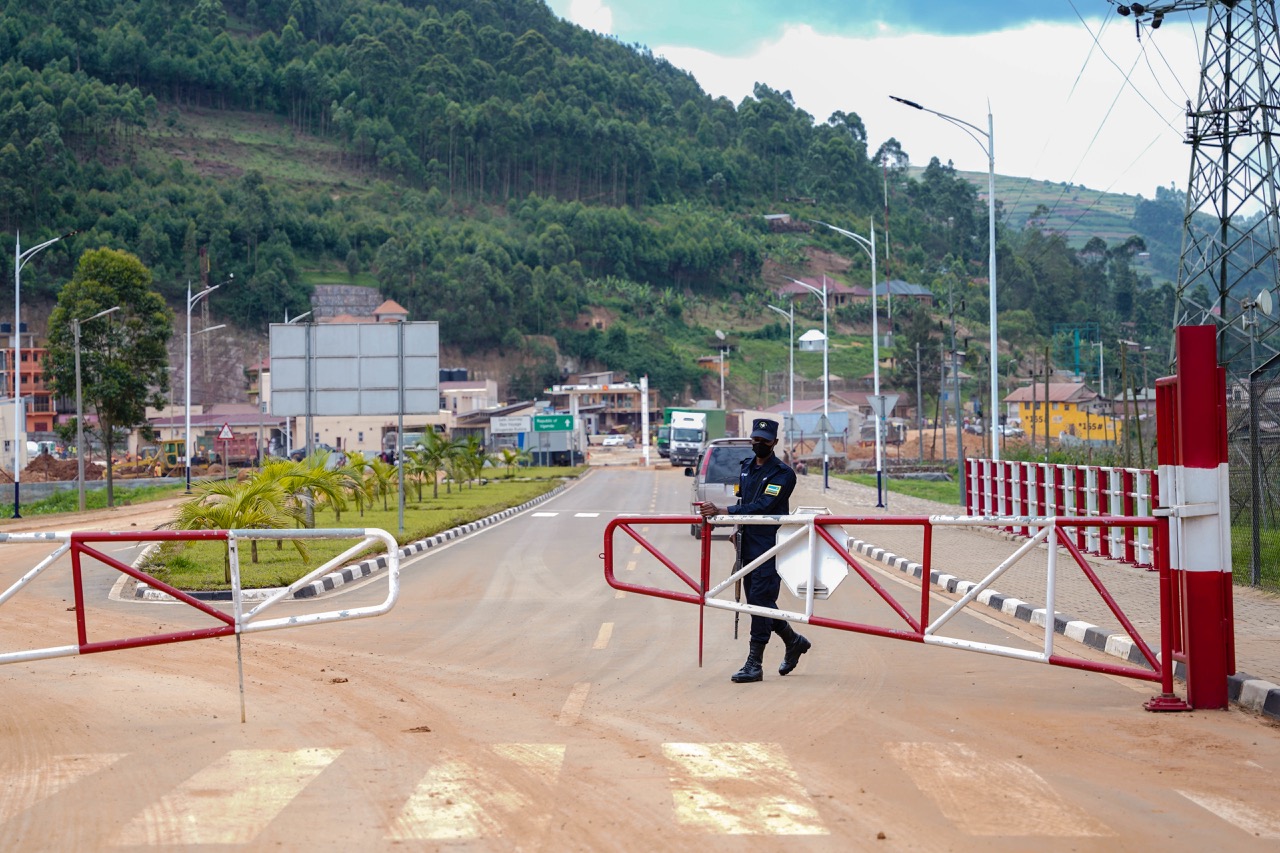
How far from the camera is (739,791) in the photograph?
6.30 metres

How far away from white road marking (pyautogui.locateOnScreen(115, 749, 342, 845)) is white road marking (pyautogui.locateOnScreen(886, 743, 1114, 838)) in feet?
10.2

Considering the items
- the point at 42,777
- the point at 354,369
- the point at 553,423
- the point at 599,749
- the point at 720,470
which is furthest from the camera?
the point at 553,423

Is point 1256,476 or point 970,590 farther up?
point 1256,476

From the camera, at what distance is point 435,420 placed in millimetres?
95000

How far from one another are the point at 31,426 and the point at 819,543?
95.0m

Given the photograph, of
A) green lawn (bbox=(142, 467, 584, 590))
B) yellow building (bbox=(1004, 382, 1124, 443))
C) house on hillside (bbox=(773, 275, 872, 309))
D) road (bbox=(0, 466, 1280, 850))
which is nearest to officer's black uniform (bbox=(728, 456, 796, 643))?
road (bbox=(0, 466, 1280, 850))

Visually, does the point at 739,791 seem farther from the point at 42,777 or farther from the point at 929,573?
the point at 929,573

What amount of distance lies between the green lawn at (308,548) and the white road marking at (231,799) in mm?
8866

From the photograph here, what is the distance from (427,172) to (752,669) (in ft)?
486

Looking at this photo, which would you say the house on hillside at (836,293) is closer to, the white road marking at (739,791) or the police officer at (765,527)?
the police officer at (765,527)

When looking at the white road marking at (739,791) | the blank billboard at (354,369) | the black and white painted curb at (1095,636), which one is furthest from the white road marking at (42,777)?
the blank billboard at (354,369)

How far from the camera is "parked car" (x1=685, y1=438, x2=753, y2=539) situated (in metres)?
24.0

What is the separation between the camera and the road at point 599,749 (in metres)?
5.70

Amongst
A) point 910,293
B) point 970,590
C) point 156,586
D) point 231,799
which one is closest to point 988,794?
point 970,590
